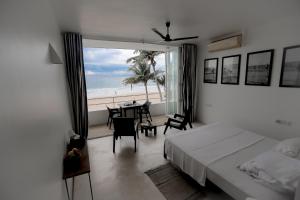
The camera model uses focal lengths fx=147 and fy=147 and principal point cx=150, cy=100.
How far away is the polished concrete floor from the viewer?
6.88 feet

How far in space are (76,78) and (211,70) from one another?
3.77 meters

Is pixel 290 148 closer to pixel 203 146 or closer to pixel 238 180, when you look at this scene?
pixel 238 180

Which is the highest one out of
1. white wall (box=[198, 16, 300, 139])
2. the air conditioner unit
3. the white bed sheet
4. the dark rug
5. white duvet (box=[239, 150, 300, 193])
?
the air conditioner unit

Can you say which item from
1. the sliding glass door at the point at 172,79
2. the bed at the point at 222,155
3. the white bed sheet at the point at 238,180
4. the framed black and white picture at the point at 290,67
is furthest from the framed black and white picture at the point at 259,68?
the sliding glass door at the point at 172,79

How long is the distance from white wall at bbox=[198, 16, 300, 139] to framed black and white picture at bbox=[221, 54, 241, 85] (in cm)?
10

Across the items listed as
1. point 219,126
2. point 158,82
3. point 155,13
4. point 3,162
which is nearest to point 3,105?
point 3,162

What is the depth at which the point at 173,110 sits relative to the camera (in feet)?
17.9

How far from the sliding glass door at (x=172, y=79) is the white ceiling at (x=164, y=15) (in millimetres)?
1518

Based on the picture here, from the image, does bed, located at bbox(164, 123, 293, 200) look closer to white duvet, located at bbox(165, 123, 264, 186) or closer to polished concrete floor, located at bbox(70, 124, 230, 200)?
white duvet, located at bbox(165, 123, 264, 186)

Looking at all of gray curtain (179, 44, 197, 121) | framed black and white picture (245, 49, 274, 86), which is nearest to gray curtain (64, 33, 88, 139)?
gray curtain (179, 44, 197, 121)

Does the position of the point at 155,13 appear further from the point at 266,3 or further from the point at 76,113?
the point at 76,113

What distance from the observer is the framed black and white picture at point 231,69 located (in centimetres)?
370

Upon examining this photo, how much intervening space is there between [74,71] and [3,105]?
10.8 ft

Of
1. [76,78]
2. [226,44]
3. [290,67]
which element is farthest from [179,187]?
[226,44]
